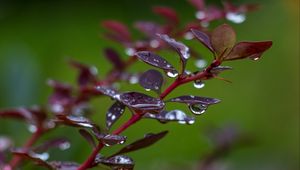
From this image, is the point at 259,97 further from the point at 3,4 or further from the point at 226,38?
the point at 3,4

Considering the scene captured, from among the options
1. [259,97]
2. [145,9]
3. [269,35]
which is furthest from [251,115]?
[145,9]

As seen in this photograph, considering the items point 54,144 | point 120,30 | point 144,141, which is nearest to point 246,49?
point 144,141

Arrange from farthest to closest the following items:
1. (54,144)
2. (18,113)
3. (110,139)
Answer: (18,113)
(54,144)
(110,139)

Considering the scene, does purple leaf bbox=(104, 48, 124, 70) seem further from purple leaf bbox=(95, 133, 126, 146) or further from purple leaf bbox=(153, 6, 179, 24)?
purple leaf bbox=(95, 133, 126, 146)

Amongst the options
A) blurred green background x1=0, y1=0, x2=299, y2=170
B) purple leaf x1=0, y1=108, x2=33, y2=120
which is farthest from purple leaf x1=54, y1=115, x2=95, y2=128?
blurred green background x1=0, y1=0, x2=299, y2=170

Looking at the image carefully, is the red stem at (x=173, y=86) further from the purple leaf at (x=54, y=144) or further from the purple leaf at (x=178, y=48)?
the purple leaf at (x=54, y=144)

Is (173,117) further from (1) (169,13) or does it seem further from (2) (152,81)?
(1) (169,13)

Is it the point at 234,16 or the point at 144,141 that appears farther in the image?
the point at 234,16
